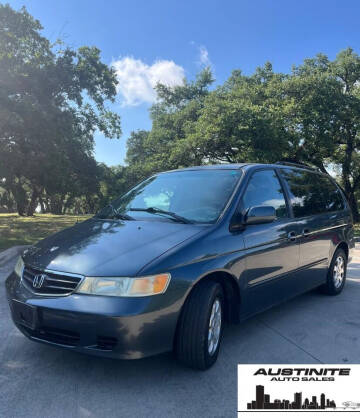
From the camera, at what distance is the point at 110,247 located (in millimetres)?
2971

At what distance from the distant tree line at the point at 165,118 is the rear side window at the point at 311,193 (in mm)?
11450

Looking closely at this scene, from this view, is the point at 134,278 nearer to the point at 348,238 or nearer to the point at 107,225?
the point at 107,225

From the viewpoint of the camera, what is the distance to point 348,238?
5.81 m

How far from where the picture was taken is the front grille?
2670 millimetres

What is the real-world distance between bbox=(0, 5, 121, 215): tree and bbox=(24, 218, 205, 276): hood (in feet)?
38.1

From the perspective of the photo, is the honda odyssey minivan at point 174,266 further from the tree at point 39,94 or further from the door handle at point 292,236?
the tree at point 39,94

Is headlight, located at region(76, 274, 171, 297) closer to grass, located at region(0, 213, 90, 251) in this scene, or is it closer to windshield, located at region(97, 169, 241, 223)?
windshield, located at region(97, 169, 241, 223)

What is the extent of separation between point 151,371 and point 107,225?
1.41 meters

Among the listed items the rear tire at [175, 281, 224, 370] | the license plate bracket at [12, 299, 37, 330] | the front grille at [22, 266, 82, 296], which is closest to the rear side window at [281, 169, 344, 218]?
the rear tire at [175, 281, 224, 370]

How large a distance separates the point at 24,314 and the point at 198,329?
1345 mm

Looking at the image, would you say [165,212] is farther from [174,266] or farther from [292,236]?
[292,236]

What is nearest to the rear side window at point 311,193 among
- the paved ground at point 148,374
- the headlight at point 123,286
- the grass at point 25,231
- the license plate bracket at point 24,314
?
the paved ground at point 148,374

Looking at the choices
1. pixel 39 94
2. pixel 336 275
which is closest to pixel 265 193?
pixel 336 275

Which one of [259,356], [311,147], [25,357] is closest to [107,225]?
[25,357]
